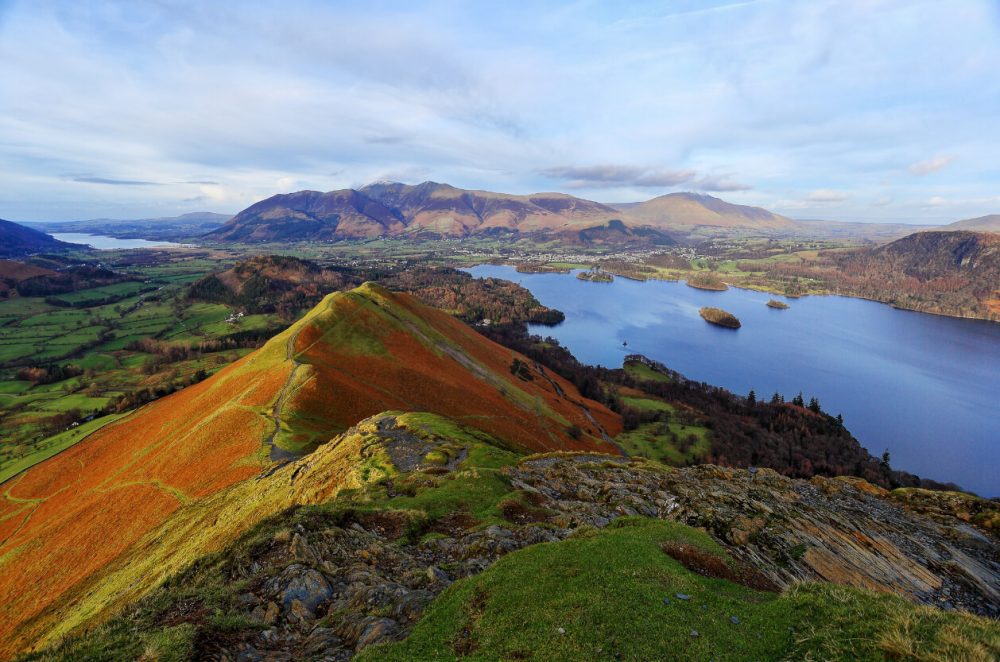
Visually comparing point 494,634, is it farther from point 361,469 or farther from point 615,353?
point 615,353

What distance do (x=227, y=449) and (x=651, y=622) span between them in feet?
186

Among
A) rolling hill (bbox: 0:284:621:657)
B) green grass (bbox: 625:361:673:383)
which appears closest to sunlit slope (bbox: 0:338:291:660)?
rolling hill (bbox: 0:284:621:657)

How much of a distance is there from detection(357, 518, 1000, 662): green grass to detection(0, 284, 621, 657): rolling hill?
24.2 m

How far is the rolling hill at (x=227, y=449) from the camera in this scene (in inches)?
1410

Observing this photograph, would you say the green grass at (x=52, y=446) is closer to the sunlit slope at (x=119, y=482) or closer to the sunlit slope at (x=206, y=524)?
the sunlit slope at (x=119, y=482)

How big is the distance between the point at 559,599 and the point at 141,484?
2394 inches

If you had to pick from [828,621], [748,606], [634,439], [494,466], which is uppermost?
[828,621]

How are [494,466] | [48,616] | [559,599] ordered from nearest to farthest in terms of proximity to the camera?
1. [559,599]
2. [48,616]
3. [494,466]

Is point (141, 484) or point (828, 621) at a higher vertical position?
point (828, 621)

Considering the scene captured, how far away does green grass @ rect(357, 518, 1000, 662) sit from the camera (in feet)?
34.3

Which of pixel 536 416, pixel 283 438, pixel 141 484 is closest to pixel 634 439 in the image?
pixel 536 416

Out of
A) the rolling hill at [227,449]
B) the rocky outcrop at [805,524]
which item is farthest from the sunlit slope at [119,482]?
the rocky outcrop at [805,524]

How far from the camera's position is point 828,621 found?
470 inches

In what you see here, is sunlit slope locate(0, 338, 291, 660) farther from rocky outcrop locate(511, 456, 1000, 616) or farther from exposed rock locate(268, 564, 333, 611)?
rocky outcrop locate(511, 456, 1000, 616)
